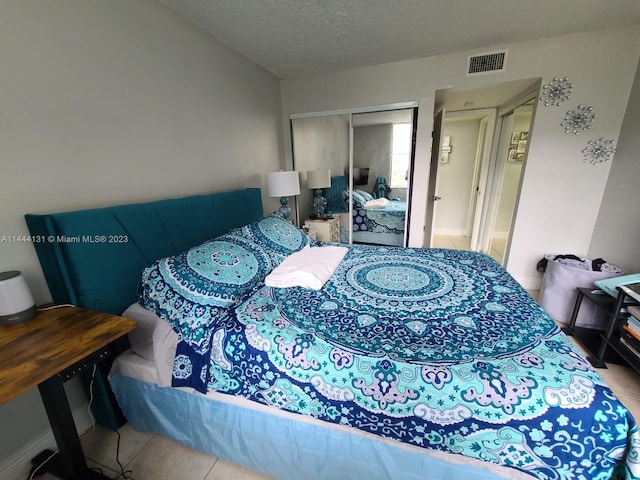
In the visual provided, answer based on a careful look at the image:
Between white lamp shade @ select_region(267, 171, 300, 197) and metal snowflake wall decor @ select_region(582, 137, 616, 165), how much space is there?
2.72m

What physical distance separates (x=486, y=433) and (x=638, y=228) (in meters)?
2.44

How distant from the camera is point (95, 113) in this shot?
137 cm

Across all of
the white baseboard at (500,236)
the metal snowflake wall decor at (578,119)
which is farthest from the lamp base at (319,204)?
the white baseboard at (500,236)

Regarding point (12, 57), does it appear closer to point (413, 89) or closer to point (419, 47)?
point (419, 47)

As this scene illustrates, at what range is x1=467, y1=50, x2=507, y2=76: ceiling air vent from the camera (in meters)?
2.38

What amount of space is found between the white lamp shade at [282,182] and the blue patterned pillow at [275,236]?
0.58 metres

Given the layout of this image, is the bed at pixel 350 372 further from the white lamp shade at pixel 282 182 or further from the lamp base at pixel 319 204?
the lamp base at pixel 319 204

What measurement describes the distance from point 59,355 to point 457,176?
543 centimetres

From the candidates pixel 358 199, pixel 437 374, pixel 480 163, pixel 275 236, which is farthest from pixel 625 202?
pixel 275 236

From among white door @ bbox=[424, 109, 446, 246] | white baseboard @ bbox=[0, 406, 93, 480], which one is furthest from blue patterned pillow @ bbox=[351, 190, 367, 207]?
white baseboard @ bbox=[0, 406, 93, 480]

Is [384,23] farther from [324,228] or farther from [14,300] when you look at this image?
[14,300]

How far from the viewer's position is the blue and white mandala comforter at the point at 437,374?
2.68ft

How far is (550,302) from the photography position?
2.30 m

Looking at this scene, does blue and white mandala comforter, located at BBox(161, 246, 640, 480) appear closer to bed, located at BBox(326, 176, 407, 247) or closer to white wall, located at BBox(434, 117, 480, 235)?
bed, located at BBox(326, 176, 407, 247)
